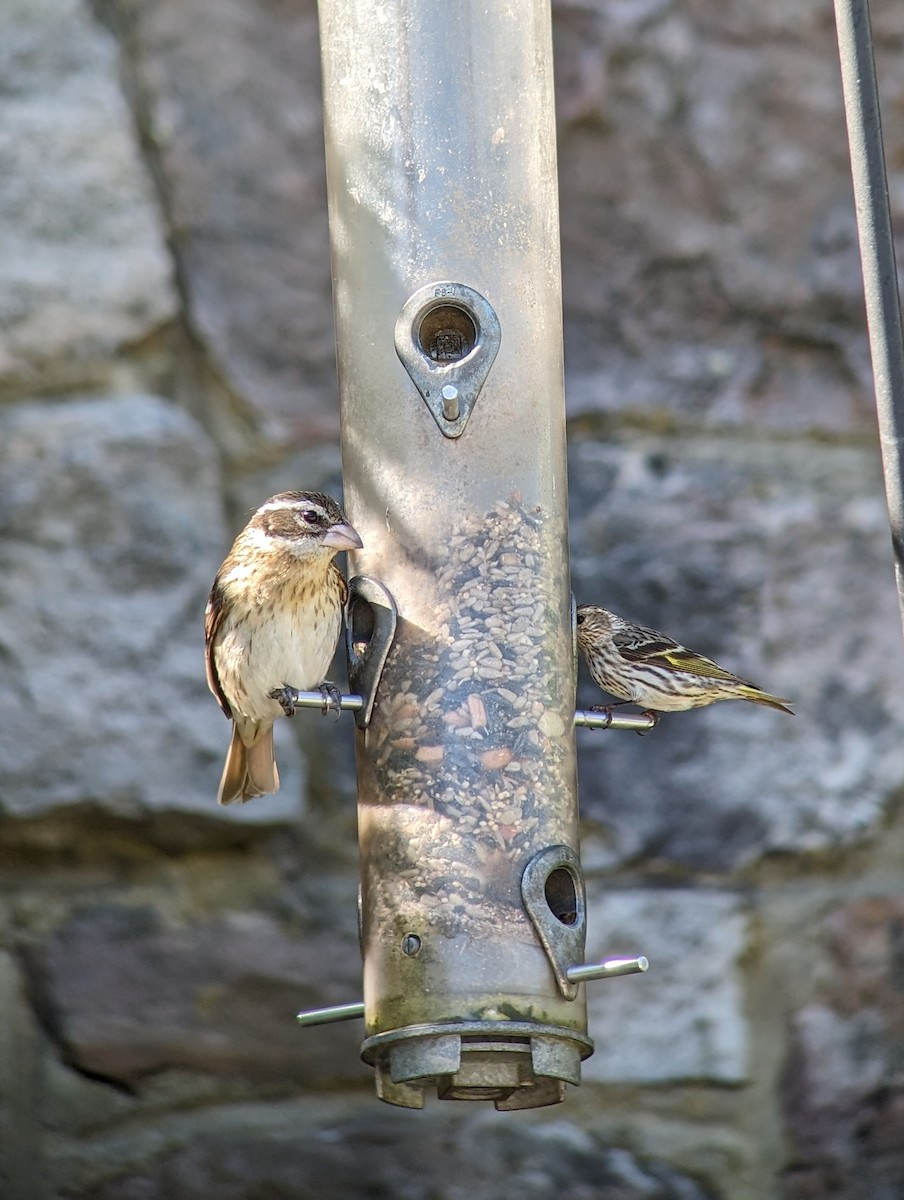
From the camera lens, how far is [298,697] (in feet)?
14.1

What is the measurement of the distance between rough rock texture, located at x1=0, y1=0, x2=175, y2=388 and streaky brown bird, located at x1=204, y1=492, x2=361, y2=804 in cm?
69

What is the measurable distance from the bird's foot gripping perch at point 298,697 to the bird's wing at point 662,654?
2.32 ft

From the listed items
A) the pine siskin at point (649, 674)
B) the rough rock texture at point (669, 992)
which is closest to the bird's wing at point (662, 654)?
the pine siskin at point (649, 674)

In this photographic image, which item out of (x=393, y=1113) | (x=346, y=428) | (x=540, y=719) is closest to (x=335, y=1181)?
(x=393, y=1113)

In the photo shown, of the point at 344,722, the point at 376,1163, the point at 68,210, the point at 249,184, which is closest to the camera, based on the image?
the point at 376,1163

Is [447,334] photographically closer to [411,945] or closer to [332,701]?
[332,701]

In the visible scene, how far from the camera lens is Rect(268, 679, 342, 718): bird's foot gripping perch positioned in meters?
4.20

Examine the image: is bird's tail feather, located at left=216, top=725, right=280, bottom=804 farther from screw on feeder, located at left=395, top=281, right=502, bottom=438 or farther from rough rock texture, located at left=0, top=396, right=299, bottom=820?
screw on feeder, located at left=395, top=281, right=502, bottom=438

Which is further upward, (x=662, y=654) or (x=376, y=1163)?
(x=662, y=654)

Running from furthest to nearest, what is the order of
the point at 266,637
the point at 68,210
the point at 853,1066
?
the point at 68,210, the point at 853,1066, the point at 266,637

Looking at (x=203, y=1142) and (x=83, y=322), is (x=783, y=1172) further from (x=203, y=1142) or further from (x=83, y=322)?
(x=83, y=322)

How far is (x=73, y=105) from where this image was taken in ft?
17.5

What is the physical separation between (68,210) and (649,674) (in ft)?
5.81

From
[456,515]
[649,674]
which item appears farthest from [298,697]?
[649,674]
